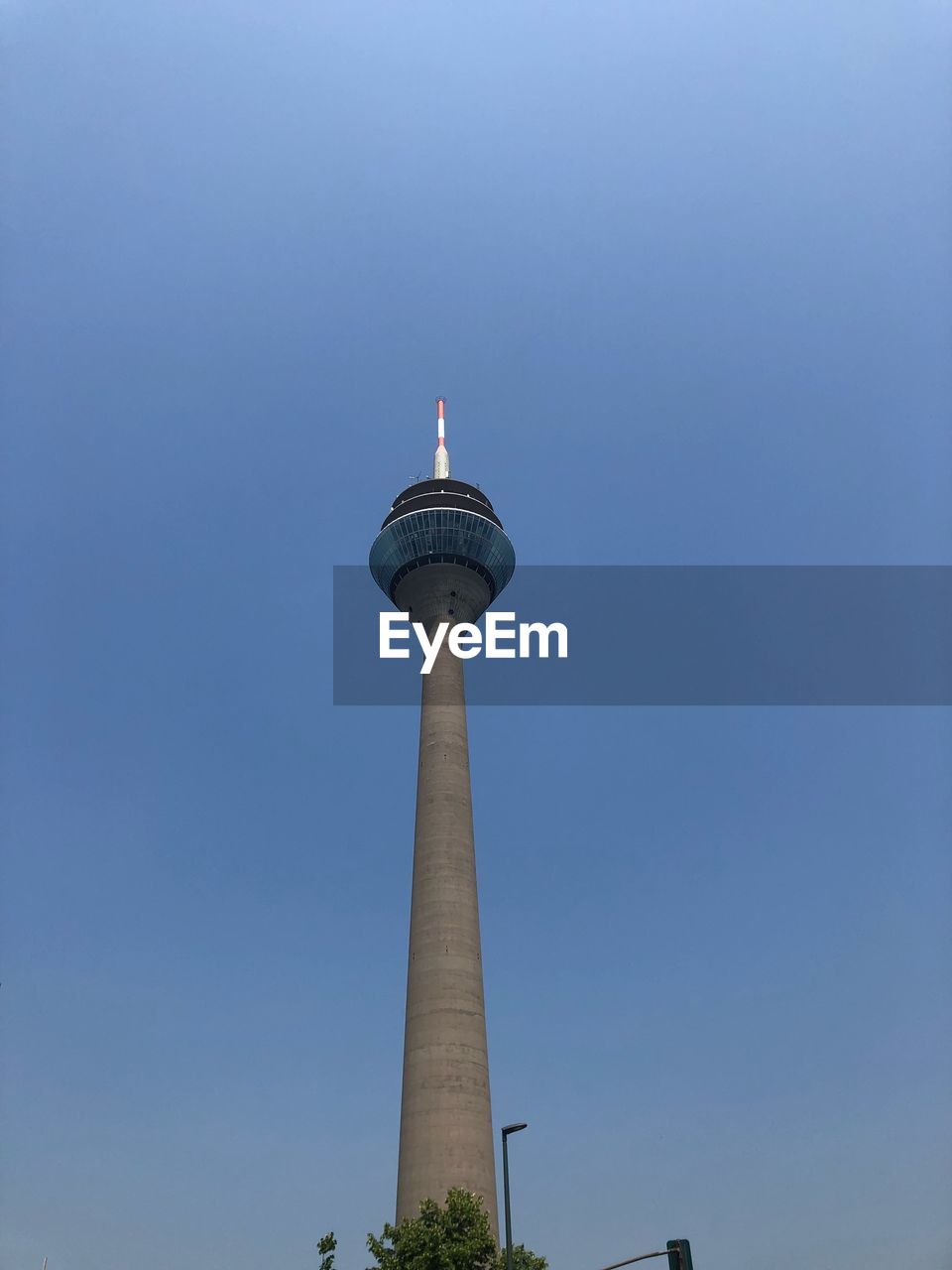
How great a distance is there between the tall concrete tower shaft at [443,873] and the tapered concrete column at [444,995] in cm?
8

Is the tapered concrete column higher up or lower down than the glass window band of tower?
lower down

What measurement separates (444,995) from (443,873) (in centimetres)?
861

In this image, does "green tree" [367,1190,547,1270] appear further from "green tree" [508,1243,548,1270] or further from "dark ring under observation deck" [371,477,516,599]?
"dark ring under observation deck" [371,477,516,599]

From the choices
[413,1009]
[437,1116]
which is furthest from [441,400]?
[437,1116]

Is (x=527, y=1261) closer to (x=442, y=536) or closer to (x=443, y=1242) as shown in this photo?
(x=443, y=1242)

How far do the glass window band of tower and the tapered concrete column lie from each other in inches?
467

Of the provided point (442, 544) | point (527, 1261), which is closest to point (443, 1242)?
point (527, 1261)

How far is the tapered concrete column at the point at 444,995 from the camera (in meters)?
59.9

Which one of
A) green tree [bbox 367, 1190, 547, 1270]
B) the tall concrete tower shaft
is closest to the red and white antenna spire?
the tall concrete tower shaft

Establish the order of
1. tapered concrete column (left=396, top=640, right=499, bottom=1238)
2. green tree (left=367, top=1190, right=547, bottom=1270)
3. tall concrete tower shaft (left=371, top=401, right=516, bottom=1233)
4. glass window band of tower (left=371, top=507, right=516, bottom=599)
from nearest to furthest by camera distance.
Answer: green tree (left=367, top=1190, right=547, bottom=1270) < tapered concrete column (left=396, top=640, right=499, bottom=1238) < tall concrete tower shaft (left=371, top=401, right=516, bottom=1233) < glass window band of tower (left=371, top=507, right=516, bottom=599)

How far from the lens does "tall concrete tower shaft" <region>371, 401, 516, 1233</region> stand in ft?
199

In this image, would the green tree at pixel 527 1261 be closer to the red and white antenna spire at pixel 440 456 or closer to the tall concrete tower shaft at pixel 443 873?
the tall concrete tower shaft at pixel 443 873

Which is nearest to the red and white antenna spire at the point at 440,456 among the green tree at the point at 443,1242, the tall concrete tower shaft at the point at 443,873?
the tall concrete tower shaft at the point at 443,873

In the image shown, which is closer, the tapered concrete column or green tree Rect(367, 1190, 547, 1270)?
green tree Rect(367, 1190, 547, 1270)
